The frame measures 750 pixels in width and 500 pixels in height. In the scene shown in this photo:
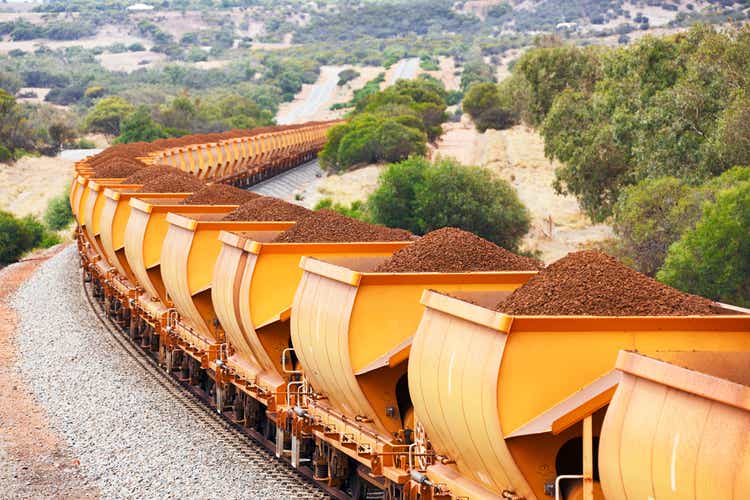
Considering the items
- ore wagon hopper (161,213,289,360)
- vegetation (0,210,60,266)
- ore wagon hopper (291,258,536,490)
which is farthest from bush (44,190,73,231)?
ore wagon hopper (291,258,536,490)

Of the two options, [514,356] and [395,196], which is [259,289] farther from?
[395,196]

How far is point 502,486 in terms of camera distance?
950 centimetres

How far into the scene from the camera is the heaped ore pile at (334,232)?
53.6 feet

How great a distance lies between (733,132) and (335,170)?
3960 cm

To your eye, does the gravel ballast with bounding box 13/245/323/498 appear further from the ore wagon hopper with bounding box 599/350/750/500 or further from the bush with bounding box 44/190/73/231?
the bush with bounding box 44/190/73/231

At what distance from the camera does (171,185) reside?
29953 mm

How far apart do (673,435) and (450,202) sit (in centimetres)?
3378

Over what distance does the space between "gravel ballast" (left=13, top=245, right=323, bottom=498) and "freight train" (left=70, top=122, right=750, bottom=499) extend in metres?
0.72

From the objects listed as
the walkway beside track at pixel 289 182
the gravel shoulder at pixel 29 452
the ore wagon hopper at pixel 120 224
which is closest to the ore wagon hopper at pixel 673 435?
the gravel shoulder at pixel 29 452

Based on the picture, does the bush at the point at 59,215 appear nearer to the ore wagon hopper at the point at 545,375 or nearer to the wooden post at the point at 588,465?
the ore wagon hopper at the point at 545,375

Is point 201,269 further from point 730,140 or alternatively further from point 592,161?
point 592,161

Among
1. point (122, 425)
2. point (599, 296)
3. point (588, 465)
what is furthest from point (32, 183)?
point (588, 465)

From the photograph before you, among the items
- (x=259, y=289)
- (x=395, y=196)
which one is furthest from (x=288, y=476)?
(x=395, y=196)

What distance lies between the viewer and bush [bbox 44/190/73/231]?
197 ft
